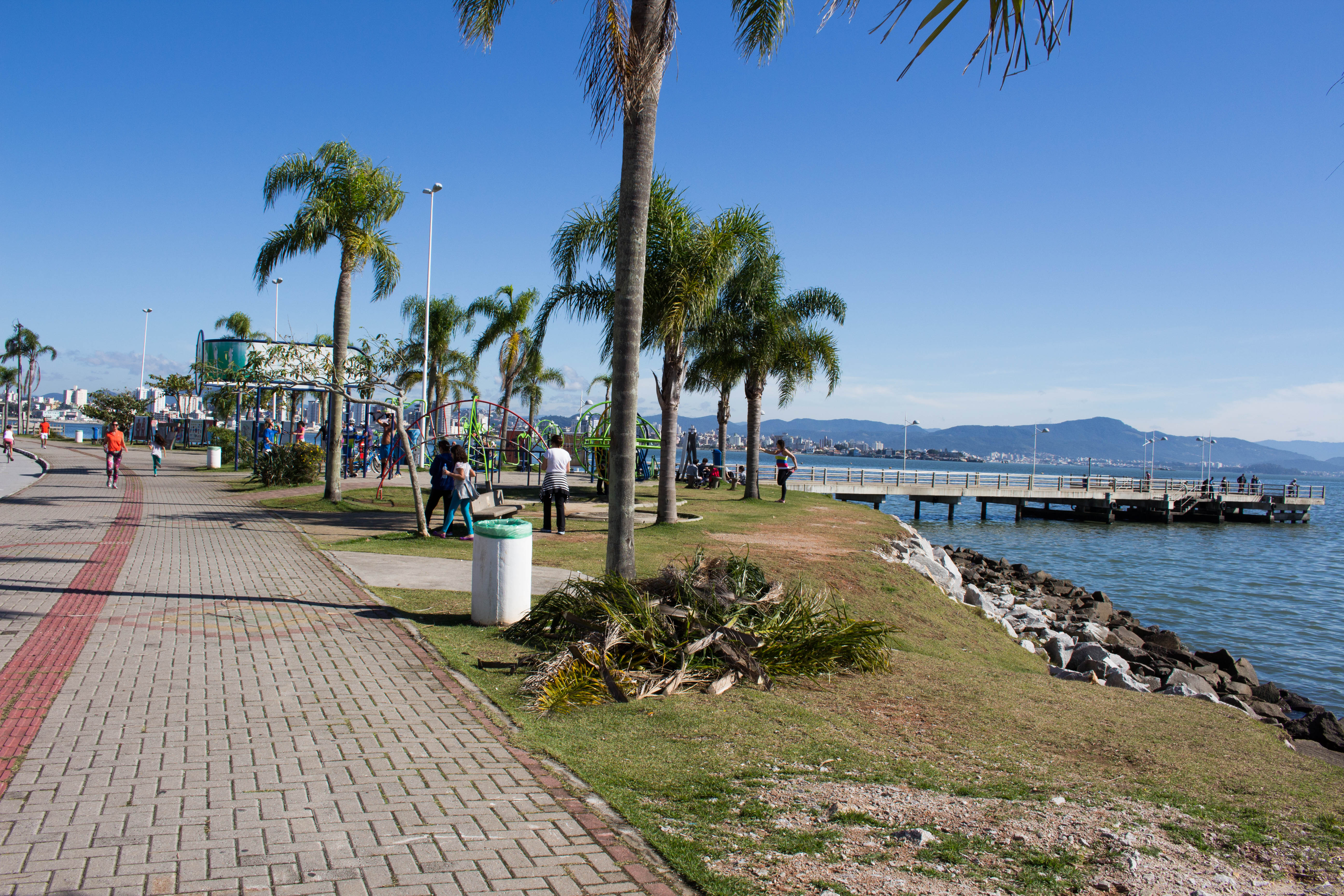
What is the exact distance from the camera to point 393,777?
439cm

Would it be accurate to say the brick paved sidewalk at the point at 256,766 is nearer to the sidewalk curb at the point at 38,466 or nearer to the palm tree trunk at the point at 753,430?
the sidewalk curb at the point at 38,466

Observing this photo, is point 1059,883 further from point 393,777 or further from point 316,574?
point 316,574

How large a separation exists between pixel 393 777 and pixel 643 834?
1401 mm

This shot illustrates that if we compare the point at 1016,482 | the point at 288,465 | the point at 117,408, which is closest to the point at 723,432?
the point at 288,465

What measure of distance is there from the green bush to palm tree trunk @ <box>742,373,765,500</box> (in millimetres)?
12748

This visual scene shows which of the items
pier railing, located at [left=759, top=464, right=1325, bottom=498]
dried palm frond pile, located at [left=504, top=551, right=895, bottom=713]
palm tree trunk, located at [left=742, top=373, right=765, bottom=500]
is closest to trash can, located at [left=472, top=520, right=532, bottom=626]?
dried palm frond pile, located at [left=504, top=551, right=895, bottom=713]

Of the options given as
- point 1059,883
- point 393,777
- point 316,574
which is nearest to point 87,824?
point 393,777

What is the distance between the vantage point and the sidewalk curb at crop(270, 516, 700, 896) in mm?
3467

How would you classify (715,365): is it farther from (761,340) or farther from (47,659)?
(47,659)

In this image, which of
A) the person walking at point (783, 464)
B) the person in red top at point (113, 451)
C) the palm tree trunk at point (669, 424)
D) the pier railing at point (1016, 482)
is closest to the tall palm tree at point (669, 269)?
the palm tree trunk at point (669, 424)

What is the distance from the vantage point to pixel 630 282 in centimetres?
897

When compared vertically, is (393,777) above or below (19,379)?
below

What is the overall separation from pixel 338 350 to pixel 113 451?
8616mm

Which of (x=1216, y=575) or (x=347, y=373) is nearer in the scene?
(x=347, y=373)
